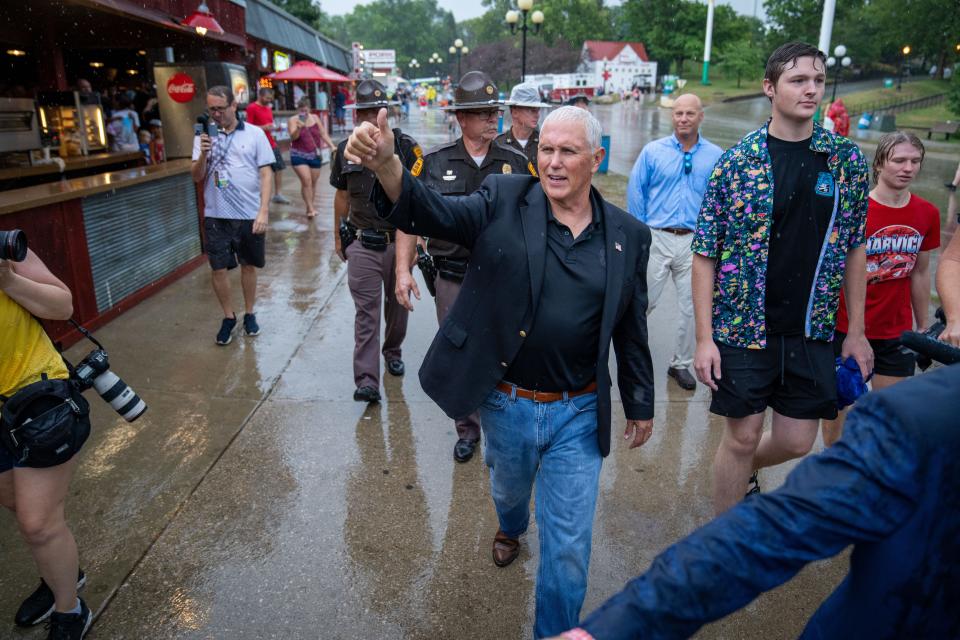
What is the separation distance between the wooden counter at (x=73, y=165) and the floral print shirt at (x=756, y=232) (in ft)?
27.9

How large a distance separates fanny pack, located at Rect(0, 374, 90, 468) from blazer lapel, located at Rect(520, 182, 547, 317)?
1671 mm

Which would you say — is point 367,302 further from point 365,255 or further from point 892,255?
point 892,255

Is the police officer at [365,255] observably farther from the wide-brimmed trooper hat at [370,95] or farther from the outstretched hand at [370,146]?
the outstretched hand at [370,146]

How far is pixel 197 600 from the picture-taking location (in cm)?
286

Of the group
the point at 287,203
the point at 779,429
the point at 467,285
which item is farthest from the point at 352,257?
the point at 287,203

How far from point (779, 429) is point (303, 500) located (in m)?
2.35

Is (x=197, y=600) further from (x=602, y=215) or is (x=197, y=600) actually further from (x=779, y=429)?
(x=779, y=429)

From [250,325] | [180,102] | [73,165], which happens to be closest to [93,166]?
[73,165]

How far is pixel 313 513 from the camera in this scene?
3.47 meters

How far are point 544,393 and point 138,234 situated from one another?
5.80m

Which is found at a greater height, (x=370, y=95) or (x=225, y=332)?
(x=370, y=95)

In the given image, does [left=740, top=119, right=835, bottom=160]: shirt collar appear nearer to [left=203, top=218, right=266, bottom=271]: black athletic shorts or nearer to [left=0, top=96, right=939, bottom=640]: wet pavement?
[left=0, top=96, right=939, bottom=640]: wet pavement

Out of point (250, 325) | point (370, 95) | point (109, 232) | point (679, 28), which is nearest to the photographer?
point (370, 95)

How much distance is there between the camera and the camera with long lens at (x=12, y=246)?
7.00 feet
